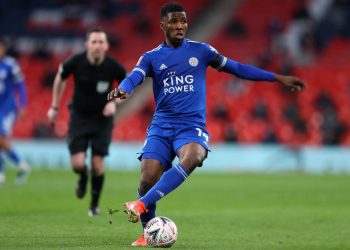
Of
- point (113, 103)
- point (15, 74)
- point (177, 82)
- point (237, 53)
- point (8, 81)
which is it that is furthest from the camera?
point (237, 53)

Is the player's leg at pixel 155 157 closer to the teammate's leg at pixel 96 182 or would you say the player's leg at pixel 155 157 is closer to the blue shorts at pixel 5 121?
the teammate's leg at pixel 96 182

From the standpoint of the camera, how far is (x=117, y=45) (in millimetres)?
29984

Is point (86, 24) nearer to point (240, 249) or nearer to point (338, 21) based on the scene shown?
point (338, 21)

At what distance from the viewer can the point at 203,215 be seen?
11500mm

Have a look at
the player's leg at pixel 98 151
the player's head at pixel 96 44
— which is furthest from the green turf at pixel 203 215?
the player's head at pixel 96 44

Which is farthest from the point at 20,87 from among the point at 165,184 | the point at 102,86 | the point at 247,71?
the point at 165,184

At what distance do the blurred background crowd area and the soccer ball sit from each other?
1747 cm

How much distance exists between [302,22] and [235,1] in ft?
10.7

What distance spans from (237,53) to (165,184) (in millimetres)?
22141

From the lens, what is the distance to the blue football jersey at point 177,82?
313 inches

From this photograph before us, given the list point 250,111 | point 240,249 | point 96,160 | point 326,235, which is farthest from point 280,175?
point 240,249

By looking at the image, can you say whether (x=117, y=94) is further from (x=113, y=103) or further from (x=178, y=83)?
(x=113, y=103)

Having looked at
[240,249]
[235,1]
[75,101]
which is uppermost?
[235,1]

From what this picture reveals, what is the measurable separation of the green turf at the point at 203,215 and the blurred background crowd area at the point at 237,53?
6.09m
